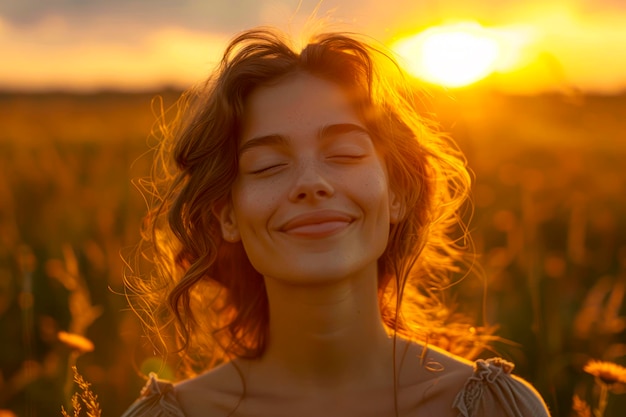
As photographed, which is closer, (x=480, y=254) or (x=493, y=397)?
(x=493, y=397)

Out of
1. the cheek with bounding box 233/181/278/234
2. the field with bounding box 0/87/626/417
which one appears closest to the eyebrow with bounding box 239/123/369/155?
the cheek with bounding box 233/181/278/234

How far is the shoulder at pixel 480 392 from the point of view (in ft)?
9.32

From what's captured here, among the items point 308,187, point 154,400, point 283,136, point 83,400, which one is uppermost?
point 283,136

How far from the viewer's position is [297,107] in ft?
9.29

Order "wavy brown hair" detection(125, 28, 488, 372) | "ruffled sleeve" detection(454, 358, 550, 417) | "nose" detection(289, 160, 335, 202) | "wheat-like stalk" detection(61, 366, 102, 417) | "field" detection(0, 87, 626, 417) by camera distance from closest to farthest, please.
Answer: "wheat-like stalk" detection(61, 366, 102, 417)
"nose" detection(289, 160, 335, 202)
"ruffled sleeve" detection(454, 358, 550, 417)
"wavy brown hair" detection(125, 28, 488, 372)
"field" detection(0, 87, 626, 417)

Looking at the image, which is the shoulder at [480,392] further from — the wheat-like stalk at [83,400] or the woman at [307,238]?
the wheat-like stalk at [83,400]

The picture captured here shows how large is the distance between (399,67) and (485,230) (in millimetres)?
3374

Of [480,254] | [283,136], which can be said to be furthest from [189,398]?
[480,254]

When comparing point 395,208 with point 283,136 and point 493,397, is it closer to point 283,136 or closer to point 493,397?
Result: point 283,136

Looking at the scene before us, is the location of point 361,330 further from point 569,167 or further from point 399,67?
point 569,167

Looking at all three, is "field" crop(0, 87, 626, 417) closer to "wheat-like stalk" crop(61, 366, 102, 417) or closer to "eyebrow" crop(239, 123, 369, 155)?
"wheat-like stalk" crop(61, 366, 102, 417)

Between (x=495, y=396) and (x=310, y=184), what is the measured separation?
2.83ft

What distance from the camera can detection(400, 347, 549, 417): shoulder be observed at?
284 centimetres

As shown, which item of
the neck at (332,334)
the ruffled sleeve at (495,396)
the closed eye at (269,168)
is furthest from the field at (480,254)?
the closed eye at (269,168)
